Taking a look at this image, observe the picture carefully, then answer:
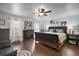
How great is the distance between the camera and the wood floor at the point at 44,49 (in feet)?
7.86

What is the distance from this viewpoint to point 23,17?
2.44 m

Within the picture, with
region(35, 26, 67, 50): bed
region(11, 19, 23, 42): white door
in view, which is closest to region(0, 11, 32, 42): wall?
region(11, 19, 23, 42): white door

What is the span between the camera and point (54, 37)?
243cm

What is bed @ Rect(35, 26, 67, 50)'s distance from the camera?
2.42m

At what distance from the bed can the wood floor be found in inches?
3.4

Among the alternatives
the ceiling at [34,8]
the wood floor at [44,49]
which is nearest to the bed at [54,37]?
the wood floor at [44,49]

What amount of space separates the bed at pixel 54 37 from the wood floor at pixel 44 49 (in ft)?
0.28

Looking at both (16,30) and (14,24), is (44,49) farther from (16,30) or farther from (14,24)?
(14,24)

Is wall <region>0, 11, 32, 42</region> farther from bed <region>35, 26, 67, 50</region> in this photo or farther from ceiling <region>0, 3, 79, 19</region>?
bed <region>35, 26, 67, 50</region>

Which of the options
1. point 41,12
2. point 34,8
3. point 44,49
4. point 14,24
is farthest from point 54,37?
point 14,24

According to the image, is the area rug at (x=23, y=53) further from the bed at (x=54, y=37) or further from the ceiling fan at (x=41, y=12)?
the ceiling fan at (x=41, y=12)

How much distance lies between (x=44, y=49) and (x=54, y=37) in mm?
326

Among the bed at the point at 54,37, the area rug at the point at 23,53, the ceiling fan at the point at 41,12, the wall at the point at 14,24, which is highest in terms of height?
the ceiling fan at the point at 41,12

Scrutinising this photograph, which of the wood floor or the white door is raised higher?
the white door
